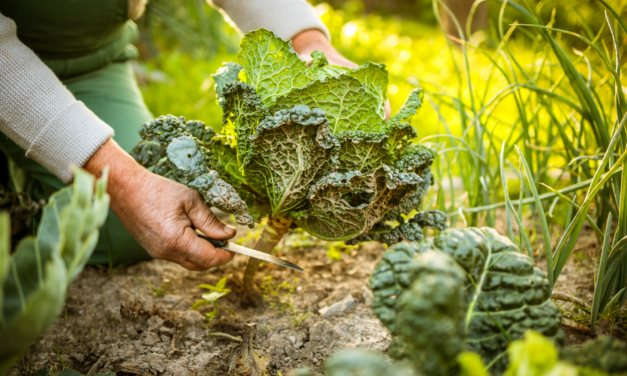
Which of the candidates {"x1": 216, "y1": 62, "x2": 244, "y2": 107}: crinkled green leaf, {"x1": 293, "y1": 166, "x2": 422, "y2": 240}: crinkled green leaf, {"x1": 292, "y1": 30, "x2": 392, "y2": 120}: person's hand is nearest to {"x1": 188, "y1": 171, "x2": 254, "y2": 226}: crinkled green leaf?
{"x1": 293, "y1": 166, "x2": 422, "y2": 240}: crinkled green leaf

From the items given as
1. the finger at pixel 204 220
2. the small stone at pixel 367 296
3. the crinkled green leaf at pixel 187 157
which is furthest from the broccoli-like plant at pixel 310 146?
the small stone at pixel 367 296

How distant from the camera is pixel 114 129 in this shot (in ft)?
7.32

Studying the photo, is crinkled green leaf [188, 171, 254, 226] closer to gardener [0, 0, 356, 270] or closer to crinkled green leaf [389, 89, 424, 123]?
gardener [0, 0, 356, 270]

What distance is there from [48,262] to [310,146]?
727mm

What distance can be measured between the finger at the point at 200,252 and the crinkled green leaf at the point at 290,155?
0.25 metres

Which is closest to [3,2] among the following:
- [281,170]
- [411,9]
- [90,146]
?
[90,146]

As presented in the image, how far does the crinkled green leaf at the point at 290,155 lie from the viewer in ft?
3.68

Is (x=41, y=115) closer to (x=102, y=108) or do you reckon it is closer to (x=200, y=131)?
(x=200, y=131)

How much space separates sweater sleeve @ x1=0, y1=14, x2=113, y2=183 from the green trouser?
618mm

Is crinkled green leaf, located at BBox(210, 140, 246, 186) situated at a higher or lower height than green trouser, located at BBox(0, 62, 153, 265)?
higher

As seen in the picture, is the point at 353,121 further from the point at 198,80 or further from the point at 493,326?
the point at 198,80

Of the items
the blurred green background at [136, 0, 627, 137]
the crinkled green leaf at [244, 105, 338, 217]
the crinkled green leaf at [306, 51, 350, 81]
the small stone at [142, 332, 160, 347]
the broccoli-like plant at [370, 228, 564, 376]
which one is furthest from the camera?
the blurred green background at [136, 0, 627, 137]

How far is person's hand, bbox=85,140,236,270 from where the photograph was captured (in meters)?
1.29

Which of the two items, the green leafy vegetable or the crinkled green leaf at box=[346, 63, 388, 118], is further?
the crinkled green leaf at box=[346, 63, 388, 118]
